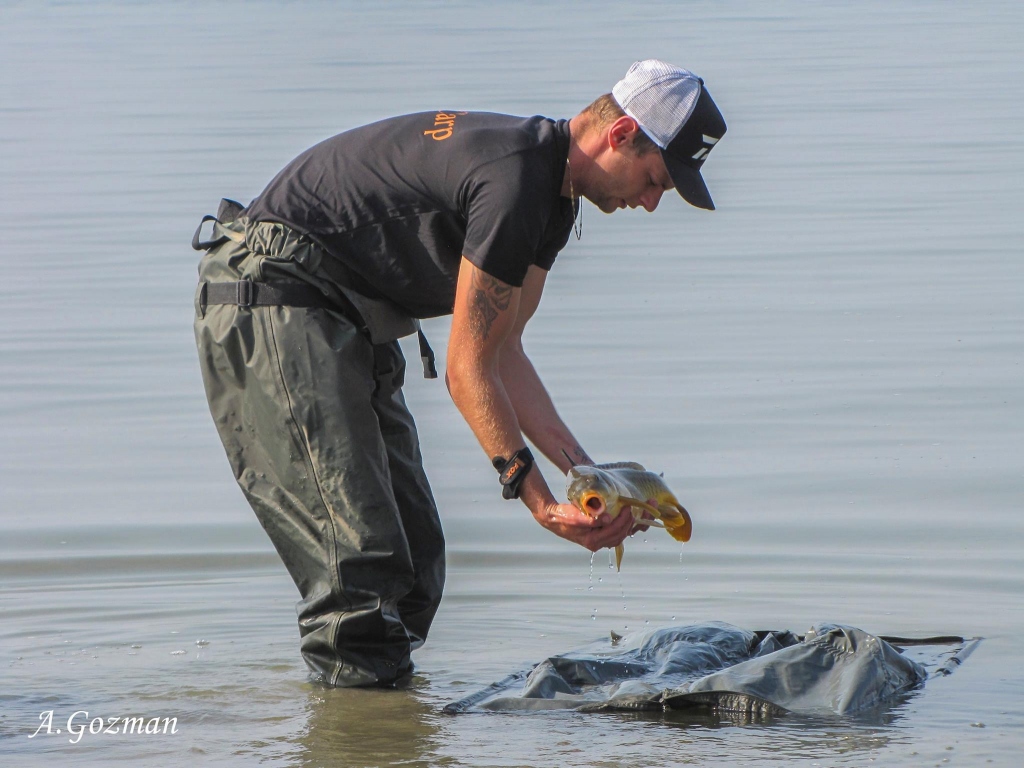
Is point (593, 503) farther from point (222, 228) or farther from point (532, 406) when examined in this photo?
point (222, 228)

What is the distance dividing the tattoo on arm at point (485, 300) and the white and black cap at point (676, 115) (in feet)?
1.83

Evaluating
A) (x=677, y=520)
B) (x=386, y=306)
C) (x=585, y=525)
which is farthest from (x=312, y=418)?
(x=677, y=520)

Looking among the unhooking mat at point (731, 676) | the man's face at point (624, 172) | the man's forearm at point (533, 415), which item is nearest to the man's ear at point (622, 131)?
the man's face at point (624, 172)

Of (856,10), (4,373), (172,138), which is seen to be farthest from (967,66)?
(4,373)

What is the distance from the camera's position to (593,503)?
432 cm

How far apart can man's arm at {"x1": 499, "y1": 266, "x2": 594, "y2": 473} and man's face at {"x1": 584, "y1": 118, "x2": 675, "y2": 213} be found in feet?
1.67

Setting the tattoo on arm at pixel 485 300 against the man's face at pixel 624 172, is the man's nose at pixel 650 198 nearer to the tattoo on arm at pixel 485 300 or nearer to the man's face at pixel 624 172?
the man's face at pixel 624 172

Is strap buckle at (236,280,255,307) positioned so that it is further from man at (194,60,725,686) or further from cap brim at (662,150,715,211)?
cap brim at (662,150,715,211)

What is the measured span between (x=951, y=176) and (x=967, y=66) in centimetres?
993

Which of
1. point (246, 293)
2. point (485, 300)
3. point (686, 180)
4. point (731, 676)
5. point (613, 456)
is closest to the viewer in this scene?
point (485, 300)

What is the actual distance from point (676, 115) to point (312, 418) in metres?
1.33

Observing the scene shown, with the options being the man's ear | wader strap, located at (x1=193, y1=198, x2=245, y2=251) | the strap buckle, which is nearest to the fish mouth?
the man's ear

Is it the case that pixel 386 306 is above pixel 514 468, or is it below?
above

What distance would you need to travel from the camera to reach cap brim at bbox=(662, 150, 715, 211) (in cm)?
438
